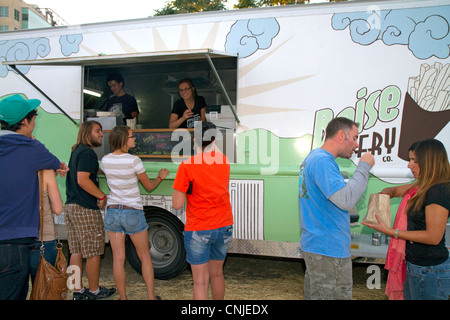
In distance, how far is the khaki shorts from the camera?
3.76 meters

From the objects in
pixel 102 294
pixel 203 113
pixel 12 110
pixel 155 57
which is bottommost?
pixel 102 294

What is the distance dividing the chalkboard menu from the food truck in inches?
0.5

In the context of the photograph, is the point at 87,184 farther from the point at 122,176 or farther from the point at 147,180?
the point at 147,180

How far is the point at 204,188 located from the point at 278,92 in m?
1.79

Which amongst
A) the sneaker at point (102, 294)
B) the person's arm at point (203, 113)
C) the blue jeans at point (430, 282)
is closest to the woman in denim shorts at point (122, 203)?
the sneaker at point (102, 294)

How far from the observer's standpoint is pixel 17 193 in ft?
7.86

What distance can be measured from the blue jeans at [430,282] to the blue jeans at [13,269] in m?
2.61

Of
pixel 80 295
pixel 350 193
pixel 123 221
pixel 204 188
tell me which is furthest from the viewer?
pixel 80 295

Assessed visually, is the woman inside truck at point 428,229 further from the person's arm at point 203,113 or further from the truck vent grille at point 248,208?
the person's arm at point 203,113

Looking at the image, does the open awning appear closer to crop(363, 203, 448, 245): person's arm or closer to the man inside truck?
the man inside truck

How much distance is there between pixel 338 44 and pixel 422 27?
857 mm

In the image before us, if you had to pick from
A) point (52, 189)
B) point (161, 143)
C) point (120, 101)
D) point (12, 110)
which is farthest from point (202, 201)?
point (120, 101)

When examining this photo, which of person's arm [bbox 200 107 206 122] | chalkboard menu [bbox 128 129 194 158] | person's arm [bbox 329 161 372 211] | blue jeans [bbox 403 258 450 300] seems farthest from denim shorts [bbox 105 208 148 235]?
blue jeans [bbox 403 258 450 300]

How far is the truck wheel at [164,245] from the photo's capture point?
4594mm
